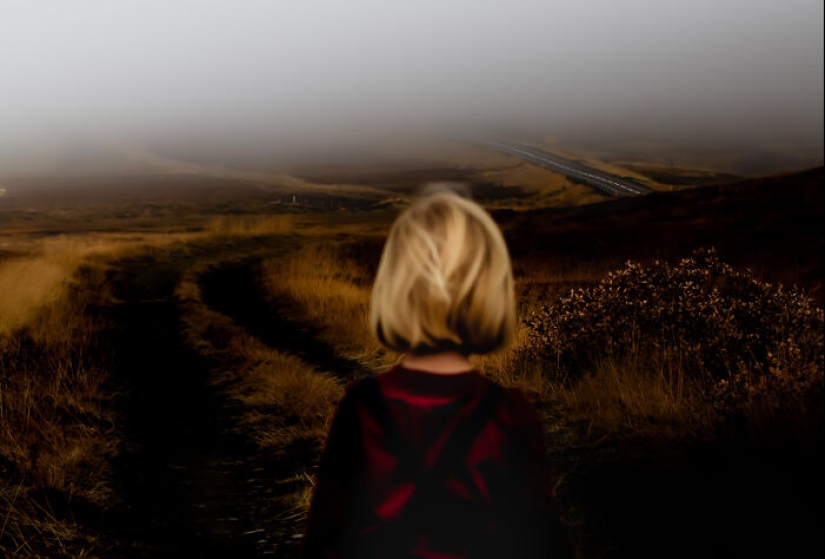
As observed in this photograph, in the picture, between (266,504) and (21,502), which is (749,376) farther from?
(21,502)

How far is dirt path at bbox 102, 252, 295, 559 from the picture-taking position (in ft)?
16.3

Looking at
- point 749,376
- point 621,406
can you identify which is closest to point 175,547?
point 621,406

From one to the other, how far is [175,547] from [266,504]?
2.39ft

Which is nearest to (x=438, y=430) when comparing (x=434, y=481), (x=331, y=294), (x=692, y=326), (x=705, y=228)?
(x=434, y=481)

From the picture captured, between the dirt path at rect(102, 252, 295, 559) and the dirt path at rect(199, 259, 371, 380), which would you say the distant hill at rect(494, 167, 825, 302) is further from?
the dirt path at rect(102, 252, 295, 559)

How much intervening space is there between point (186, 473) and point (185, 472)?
0.08ft

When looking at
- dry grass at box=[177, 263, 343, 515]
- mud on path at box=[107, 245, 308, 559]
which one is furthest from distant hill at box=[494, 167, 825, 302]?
mud on path at box=[107, 245, 308, 559]

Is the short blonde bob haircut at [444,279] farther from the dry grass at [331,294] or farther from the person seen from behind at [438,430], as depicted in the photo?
the dry grass at [331,294]

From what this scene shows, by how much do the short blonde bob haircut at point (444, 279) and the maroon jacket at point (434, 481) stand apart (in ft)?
0.39

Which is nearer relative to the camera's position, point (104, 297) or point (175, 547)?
point (175, 547)

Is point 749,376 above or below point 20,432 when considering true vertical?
above

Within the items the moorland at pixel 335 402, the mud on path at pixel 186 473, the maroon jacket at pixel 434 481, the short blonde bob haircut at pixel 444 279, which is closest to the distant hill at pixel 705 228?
the moorland at pixel 335 402

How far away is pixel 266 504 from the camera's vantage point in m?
5.48

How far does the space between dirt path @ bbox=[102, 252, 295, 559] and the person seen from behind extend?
2.69 metres
